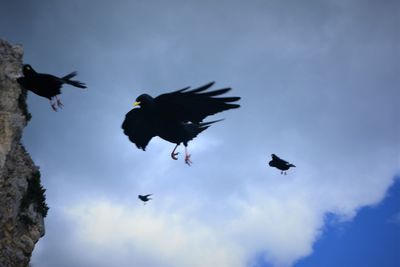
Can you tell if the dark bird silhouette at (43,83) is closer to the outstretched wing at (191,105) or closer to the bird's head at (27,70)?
the bird's head at (27,70)

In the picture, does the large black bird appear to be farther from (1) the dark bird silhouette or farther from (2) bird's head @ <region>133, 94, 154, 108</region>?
(1) the dark bird silhouette

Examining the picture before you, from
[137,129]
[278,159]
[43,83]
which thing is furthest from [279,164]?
[43,83]

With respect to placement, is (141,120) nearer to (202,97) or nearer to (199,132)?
(199,132)

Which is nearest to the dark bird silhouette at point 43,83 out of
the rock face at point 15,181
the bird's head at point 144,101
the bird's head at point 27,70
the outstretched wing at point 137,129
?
the bird's head at point 27,70

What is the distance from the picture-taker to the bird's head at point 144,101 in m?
8.25

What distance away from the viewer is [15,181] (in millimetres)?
13789

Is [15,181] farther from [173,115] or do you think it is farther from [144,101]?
[173,115]

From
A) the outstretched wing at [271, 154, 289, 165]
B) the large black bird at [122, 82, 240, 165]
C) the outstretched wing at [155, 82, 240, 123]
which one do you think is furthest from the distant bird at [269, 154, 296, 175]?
the outstretched wing at [155, 82, 240, 123]

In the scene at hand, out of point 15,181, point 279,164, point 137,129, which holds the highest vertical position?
point 279,164

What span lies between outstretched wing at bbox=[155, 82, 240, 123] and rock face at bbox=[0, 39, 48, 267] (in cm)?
853

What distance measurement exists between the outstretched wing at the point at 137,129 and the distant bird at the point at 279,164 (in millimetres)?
5608

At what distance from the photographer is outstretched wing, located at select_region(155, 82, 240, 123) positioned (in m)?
7.55

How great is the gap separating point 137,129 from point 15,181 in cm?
700

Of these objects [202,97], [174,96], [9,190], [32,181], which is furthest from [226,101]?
[32,181]
